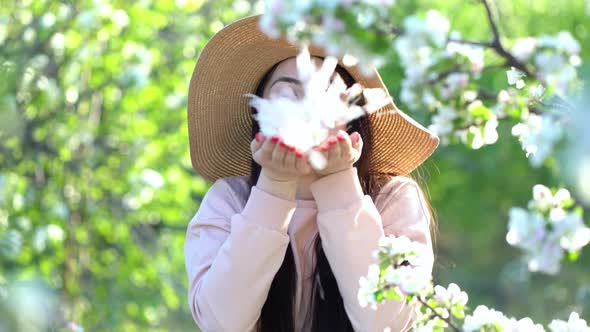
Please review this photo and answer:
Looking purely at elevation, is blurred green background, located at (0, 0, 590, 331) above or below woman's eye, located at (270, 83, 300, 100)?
below

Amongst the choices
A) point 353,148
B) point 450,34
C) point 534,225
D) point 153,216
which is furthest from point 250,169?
point 153,216

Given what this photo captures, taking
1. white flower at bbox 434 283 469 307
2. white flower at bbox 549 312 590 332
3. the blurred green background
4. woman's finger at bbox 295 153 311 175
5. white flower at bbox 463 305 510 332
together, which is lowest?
the blurred green background

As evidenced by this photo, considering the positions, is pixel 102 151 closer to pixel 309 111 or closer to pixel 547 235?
pixel 309 111

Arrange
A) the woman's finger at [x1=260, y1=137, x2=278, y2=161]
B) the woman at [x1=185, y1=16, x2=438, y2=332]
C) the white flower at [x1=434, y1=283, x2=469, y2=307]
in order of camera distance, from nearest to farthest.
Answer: the white flower at [x1=434, y1=283, x2=469, y2=307] < the woman's finger at [x1=260, y1=137, x2=278, y2=161] < the woman at [x1=185, y1=16, x2=438, y2=332]

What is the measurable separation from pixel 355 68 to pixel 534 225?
1108 millimetres

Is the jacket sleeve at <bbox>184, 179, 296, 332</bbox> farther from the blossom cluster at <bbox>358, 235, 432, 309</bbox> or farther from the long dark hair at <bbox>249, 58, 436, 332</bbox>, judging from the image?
the blossom cluster at <bbox>358, 235, 432, 309</bbox>

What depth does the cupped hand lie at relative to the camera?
5.86ft

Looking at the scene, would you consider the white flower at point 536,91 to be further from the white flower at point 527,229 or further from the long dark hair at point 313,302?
the long dark hair at point 313,302

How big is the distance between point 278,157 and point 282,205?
0.47ft

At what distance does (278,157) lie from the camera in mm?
1809

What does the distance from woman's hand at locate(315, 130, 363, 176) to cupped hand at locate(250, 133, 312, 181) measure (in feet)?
0.14

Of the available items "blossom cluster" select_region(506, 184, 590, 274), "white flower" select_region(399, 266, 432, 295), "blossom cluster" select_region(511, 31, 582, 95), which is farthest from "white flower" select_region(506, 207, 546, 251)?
"white flower" select_region(399, 266, 432, 295)

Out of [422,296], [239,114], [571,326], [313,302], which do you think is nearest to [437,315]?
[422,296]

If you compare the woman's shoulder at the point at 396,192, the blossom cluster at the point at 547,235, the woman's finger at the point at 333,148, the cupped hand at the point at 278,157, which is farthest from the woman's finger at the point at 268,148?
the blossom cluster at the point at 547,235
